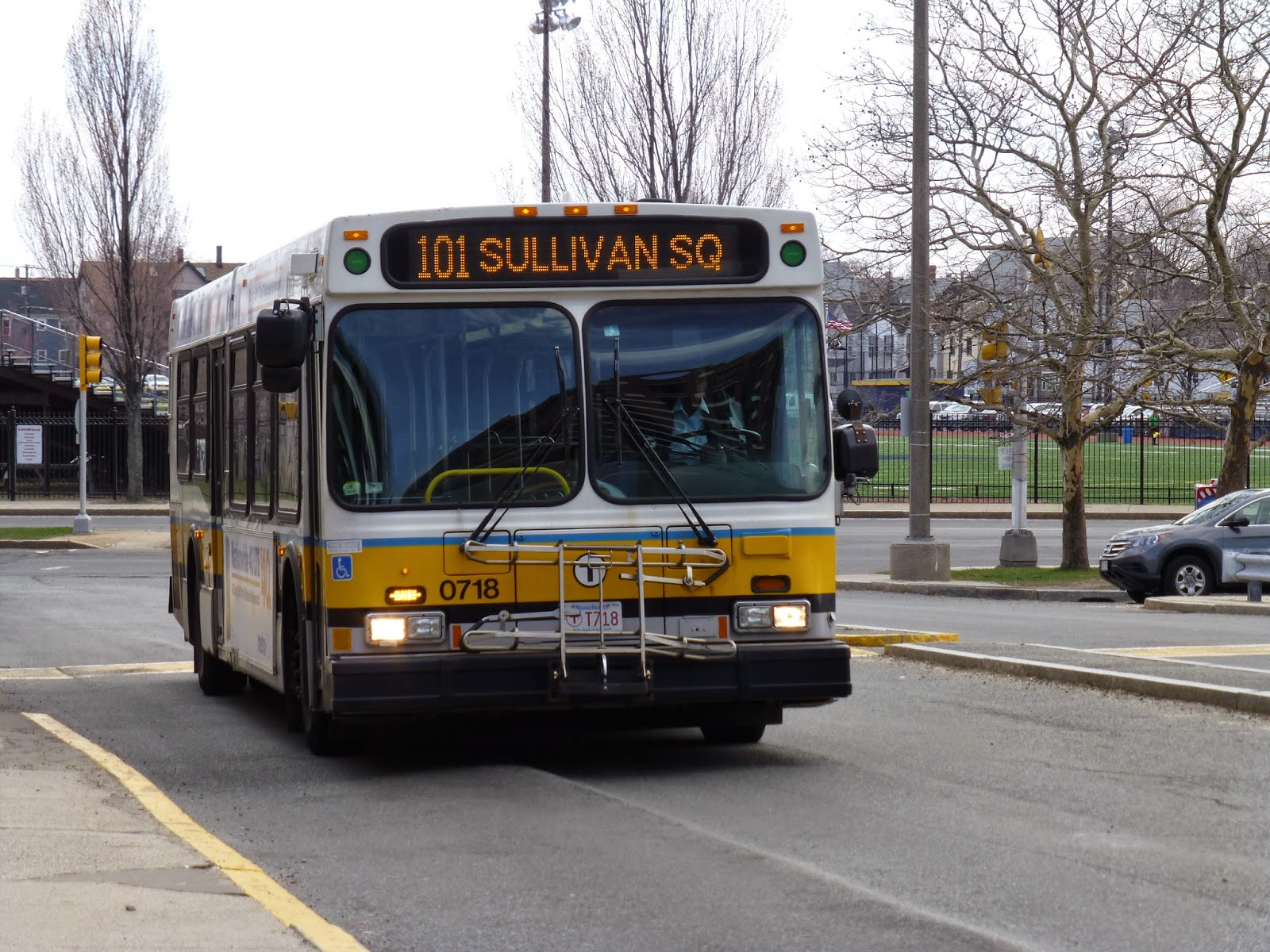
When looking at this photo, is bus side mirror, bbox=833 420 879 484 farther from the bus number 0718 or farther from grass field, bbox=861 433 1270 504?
grass field, bbox=861 433 1270 504

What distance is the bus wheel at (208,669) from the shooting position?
13.5 m

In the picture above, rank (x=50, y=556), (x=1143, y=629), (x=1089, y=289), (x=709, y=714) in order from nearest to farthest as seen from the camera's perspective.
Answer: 1. (x=709, y=714)
2. (x=1143, y=629)
3. (x=1089, y=289)
4. (x=50, y=556)

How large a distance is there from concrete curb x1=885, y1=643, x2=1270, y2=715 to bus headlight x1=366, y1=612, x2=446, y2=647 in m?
5.16

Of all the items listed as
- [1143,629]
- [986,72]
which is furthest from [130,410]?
[1143,629]

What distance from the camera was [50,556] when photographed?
102ft

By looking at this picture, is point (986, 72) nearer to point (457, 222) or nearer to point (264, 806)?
point (457, 222)

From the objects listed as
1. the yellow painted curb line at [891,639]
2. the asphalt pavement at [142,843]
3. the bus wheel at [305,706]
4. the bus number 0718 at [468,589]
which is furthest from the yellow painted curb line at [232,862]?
the yellow painted curb line at [891,639]

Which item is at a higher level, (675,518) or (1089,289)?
(1089,289)

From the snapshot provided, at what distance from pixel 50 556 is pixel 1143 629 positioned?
19.5 meters

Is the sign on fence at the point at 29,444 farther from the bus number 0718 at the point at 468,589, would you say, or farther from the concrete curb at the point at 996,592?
the bus number 0718 at the point at 468,589

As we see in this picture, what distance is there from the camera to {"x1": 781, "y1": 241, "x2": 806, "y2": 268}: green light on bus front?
959cm

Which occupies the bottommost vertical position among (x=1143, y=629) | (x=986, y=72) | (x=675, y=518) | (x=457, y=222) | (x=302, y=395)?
(x=1143, y=629)

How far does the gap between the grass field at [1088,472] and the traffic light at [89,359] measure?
20418 millimetres

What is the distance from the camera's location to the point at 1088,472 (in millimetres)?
59906
